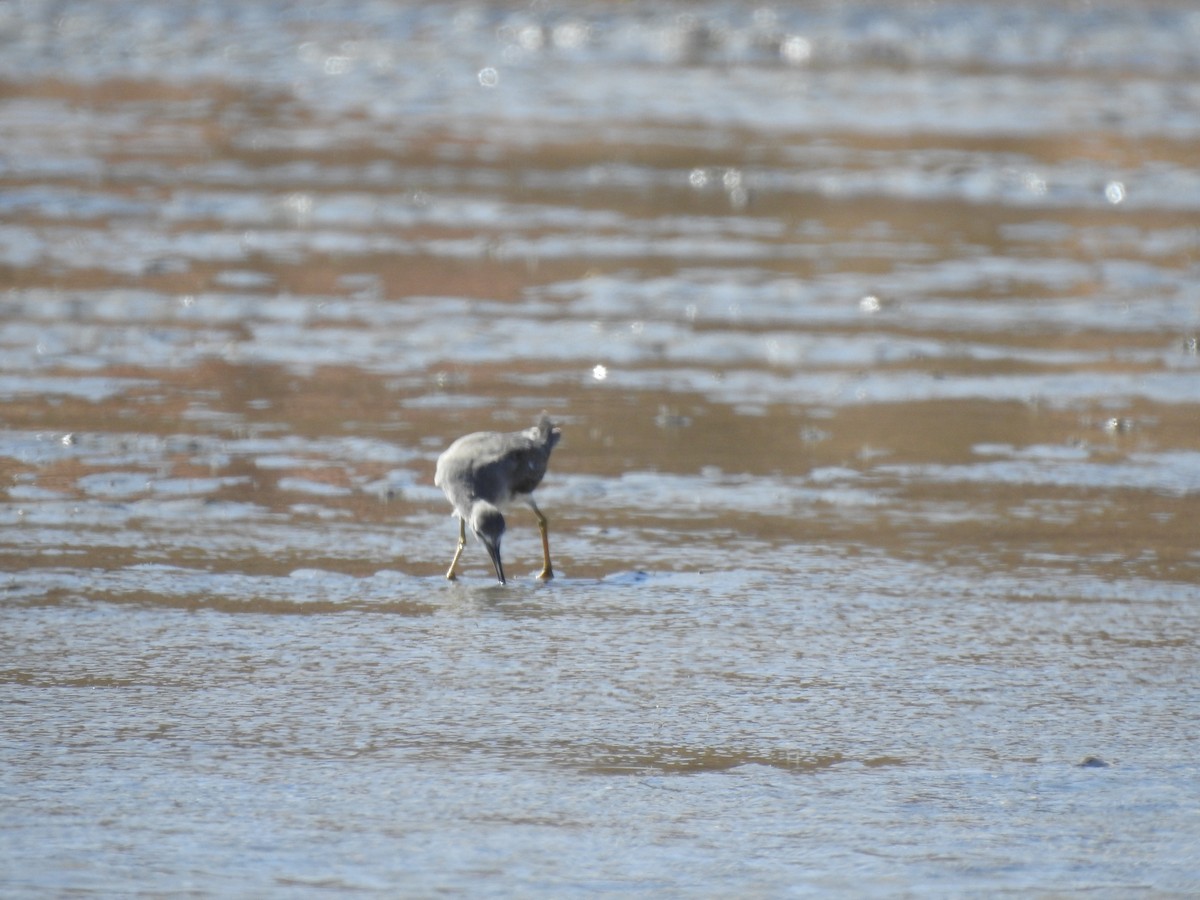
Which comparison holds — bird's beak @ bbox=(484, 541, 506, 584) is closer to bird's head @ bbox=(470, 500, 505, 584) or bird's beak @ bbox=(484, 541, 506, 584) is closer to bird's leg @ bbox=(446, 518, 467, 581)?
bird's head @ bbox=(470, 500, 505, 584)

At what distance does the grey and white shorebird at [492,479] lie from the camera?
5855 millimetres

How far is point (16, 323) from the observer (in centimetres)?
953

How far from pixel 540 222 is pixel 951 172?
146 inches

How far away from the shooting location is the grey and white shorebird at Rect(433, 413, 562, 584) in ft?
19.2

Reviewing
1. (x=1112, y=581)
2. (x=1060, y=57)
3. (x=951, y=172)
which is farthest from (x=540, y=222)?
(x=1060, y=57)

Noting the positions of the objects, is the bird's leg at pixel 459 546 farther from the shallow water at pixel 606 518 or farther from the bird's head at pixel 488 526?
the bird's head at pixel 488 526

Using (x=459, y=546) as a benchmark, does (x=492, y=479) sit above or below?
above

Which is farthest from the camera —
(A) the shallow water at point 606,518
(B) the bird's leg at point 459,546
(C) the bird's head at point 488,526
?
(B) the bird's leg at point 459,546

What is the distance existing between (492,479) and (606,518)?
2.63ft

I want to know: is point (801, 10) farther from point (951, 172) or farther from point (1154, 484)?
point (1154, 484)

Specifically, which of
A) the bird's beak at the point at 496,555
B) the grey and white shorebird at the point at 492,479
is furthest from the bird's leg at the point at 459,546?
the bird's beak at the point at 496,555

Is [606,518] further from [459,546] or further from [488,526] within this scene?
[488,526]

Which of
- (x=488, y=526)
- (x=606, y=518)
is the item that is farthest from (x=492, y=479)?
(x=606, y=518)

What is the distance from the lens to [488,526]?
5801 millimetres
